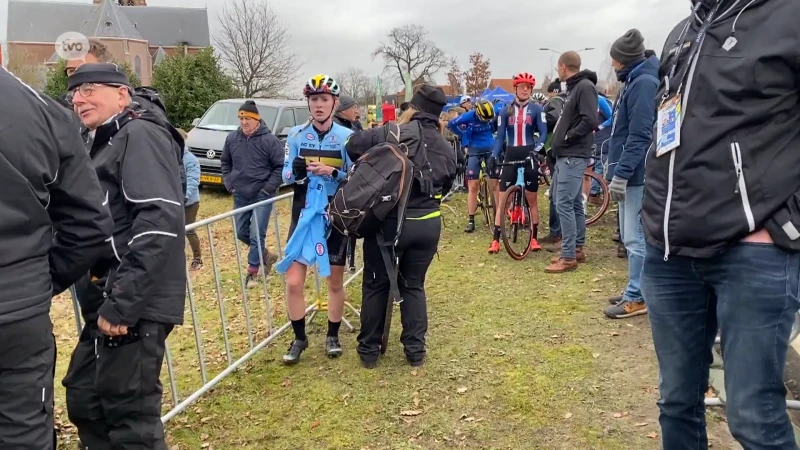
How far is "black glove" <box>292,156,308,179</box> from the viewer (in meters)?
4.44

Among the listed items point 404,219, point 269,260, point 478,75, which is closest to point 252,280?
point 269,260

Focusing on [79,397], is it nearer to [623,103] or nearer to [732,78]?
[732,78]

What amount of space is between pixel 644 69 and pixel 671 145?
3171 millimetres

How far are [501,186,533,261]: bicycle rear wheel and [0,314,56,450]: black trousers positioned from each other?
588 cm

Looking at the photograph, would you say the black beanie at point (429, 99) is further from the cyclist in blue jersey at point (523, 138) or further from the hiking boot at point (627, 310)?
the cyclist in blue jersey at point (523, 138)

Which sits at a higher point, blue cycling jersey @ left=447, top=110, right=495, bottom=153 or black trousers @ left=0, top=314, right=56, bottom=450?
blue cycling jersey @ left=447, top=110, right=495, bottom=153

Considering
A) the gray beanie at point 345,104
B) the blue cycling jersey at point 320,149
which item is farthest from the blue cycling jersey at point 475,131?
the blue cycling jersey at point 320,149

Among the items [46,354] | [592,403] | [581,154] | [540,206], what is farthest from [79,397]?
[540,206]

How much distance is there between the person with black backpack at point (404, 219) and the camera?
13.4ft

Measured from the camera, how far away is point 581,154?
6.42 m

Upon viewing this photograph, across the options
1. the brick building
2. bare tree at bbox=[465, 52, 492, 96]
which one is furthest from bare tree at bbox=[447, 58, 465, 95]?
the brick building

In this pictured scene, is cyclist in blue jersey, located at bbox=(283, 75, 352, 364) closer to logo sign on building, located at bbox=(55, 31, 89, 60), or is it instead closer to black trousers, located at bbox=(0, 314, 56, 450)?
logo sign on building, located at bbox=(55, 31, 89, 60)

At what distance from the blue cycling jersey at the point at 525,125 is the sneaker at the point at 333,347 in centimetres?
388

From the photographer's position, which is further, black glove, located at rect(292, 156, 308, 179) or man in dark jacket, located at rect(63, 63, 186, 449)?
black glove, located at rect(292, 156, 308, 179)
